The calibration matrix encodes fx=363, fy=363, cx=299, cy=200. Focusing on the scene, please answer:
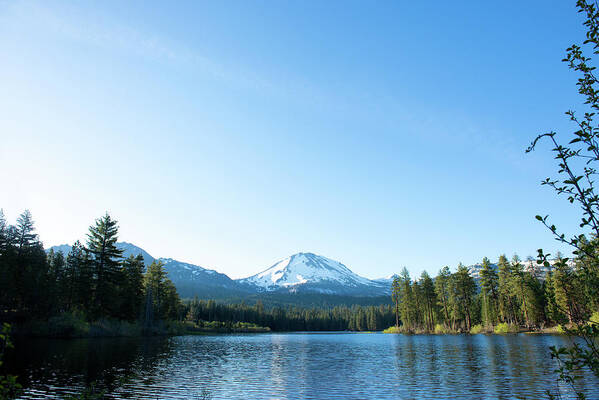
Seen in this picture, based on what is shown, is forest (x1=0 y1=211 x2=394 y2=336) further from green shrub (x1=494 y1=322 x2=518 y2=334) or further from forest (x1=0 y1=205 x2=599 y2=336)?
green shrub (x1=494 y1=322 x2=518 y2=334)

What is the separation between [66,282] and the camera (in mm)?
66375

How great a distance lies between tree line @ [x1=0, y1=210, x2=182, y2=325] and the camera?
183 ft

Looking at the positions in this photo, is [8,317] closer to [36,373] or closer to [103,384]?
[36,373]

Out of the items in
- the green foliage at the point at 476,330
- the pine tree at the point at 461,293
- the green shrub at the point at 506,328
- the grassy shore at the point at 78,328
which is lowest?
the green foliage at the point at 476,330

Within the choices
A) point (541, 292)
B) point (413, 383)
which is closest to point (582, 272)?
point (413, 383)

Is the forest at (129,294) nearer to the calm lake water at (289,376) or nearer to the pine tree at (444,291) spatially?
the pine tree at (444,291)

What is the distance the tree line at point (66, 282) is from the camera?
5588 centimetres

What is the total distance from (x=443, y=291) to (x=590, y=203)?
90.7 m

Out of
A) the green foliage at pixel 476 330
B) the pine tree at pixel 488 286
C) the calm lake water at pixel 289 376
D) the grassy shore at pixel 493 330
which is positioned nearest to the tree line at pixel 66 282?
the calm lake water at pixel 289 376

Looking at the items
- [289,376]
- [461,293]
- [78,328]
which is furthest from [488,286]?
[78,328]

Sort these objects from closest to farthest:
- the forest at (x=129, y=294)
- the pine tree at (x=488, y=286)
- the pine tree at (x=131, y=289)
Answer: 1. the forest at (x=129, y=294)
2. the pine tree at (x=131, y=289)
3. the pine tree at (x=488, y=286)

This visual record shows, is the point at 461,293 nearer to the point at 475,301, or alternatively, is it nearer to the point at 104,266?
the point at 475,301

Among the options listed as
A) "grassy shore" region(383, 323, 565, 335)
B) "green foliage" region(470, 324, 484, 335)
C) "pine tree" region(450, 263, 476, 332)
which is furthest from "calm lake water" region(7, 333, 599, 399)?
"pine tree" region(450, 263, 476, 332)

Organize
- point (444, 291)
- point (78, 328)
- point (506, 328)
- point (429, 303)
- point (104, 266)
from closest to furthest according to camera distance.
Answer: point (78, 328), point (104, 266), point (506, 328), point (444, 291), point (429, 303)
